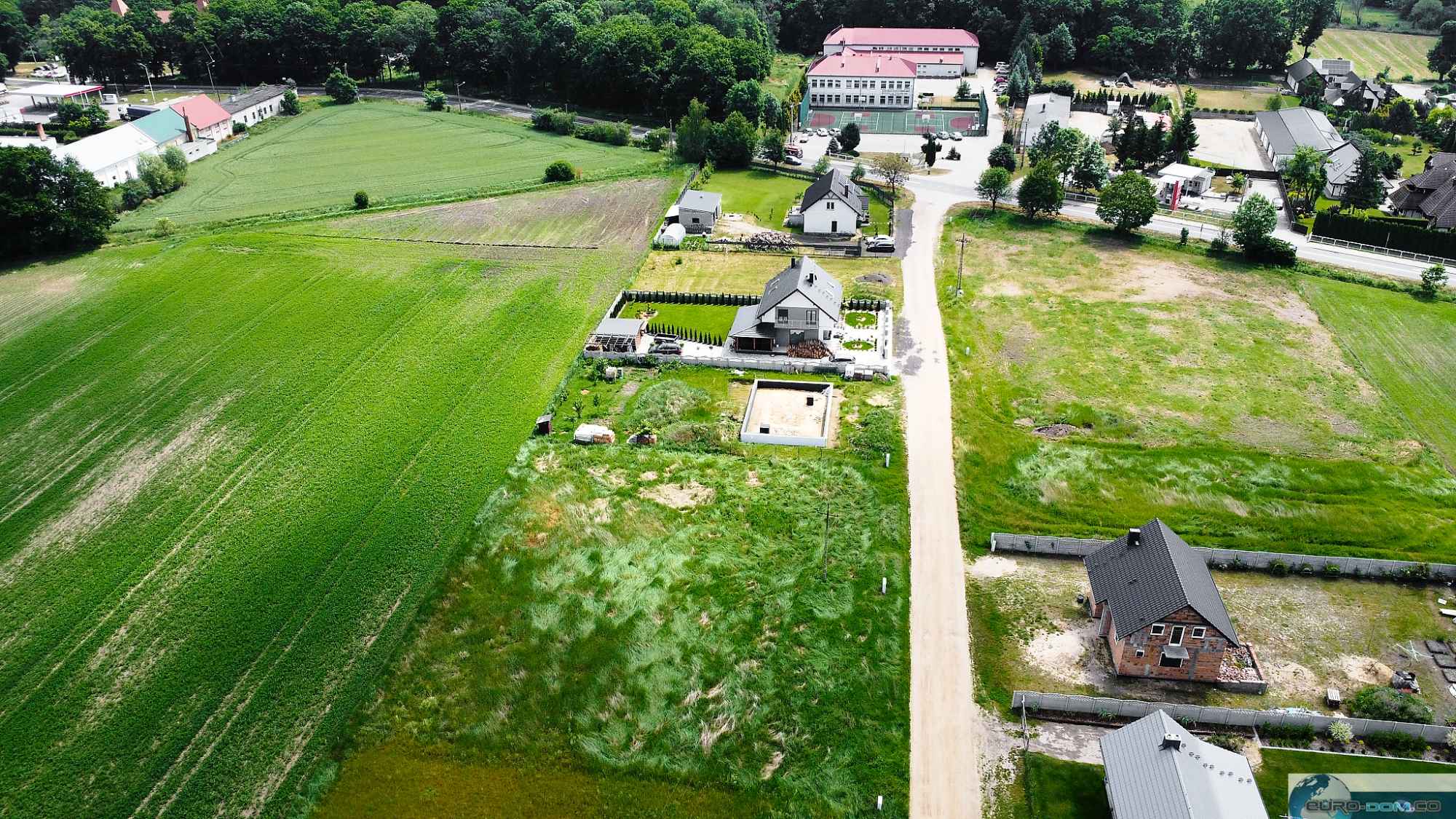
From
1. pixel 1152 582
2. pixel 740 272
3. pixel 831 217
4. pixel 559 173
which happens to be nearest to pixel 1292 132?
pixel 831 217

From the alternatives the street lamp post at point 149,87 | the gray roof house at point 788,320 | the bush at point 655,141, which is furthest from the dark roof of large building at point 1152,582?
the street lamp post at point 149,87

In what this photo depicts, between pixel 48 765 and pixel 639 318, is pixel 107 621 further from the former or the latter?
pixel 639 318

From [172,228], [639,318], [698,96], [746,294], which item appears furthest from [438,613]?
[698,96]

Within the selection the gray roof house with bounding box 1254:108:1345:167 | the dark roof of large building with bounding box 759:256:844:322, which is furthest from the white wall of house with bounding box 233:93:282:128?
the gray roof house with bounding box 1254:108:1345:167

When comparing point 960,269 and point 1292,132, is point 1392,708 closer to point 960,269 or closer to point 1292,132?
point 960,269

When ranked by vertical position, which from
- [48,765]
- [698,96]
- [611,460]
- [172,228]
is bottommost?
[48,765]

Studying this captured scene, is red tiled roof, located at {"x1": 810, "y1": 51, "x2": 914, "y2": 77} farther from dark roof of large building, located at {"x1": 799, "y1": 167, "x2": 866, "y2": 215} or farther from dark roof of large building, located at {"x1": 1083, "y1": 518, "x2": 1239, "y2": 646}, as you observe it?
dark roof of large building, located at {"x1": 1083, "y1": 518, "x2": 1239, "y2": 646}
